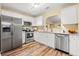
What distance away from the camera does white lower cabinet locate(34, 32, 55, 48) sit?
82.3 inches

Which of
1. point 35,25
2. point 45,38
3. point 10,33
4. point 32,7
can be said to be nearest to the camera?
point 32,7

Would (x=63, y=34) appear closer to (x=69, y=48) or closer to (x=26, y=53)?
(x=69, y=48)

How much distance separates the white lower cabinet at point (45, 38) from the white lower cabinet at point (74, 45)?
609mm

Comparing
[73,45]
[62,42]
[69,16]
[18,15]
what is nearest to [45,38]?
[62,42]

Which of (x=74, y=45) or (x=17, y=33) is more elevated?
(x=17, y=33)

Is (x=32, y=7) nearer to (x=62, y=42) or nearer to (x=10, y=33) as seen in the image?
(x=10, y=33)

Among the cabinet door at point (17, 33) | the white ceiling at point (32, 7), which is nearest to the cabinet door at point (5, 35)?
the cabinet door at point (17, 33)

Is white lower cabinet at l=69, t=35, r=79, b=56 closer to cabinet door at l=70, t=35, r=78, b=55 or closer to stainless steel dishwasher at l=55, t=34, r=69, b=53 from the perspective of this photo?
cabinet door at l=70, t=35, r=78, b=55

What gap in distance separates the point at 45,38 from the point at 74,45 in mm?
790

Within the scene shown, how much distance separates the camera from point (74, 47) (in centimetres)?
198

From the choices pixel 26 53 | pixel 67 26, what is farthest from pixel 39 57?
pixel 67 26

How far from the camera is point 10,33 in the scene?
215 cm

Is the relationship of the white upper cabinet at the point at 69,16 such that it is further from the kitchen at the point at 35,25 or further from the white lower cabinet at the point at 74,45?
the white lower cabinet at the point at 74,45

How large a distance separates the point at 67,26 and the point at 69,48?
23.9 inches
